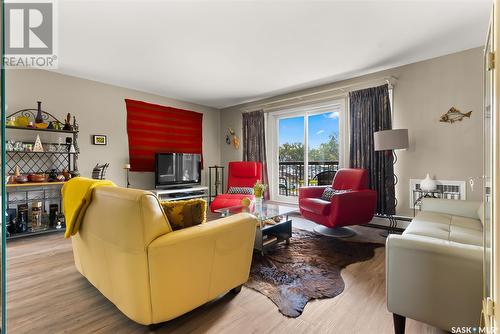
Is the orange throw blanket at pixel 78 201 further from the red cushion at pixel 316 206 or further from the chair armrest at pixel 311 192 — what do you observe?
the chair armrest at pixel 311 192

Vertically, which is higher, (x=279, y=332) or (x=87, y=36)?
(x=87, y=36)

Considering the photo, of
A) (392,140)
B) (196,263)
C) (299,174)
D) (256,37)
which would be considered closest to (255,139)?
(299,174)

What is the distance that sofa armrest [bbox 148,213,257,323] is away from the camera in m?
1.30

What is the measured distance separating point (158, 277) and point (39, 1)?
2598 millimetres

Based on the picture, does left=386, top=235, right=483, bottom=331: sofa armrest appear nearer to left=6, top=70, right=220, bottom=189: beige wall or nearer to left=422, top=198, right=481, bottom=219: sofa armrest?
left=422, top=198, right=481, bottom=219: sofa armrest

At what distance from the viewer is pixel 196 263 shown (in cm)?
144

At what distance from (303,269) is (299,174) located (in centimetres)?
280

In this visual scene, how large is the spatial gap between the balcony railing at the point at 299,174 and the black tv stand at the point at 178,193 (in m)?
1.77

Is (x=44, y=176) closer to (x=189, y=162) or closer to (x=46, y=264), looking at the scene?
(x=46, y=264)

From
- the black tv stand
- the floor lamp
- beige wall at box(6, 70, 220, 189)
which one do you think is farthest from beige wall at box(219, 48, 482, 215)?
beige wall at box(6, 70, 220, 189)

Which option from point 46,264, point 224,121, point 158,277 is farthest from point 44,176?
point 224,121

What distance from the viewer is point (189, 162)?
5.05m

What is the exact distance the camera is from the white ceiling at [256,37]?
2.14 metres

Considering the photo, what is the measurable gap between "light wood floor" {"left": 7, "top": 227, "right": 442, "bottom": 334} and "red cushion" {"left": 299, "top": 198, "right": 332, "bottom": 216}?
0.93m
